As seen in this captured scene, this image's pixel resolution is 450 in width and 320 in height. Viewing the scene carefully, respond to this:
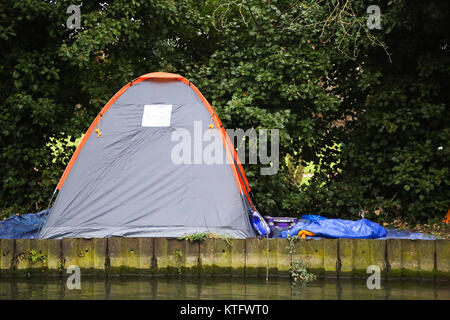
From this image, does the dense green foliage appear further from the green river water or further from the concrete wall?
the green river water

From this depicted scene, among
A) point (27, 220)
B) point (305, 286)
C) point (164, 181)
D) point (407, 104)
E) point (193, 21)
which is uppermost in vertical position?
point (193, 21)

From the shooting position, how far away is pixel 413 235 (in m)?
7.04

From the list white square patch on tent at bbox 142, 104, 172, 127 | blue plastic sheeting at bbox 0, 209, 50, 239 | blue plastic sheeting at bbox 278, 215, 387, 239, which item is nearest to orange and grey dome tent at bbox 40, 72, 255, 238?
white square patch on tent at bbox 142, 104, 172, 127

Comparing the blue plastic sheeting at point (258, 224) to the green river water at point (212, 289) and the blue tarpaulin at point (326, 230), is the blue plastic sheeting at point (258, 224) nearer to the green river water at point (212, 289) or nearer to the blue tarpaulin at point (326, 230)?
the blue tarpaulin at point (326, 230)

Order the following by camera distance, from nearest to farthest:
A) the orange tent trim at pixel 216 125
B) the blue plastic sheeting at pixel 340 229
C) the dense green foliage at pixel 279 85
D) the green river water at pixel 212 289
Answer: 1. the green river water at pixel 212 289
2. the blue plastic sheeting at pixel 340 229
3. the orange tent trim at pixel 216 125
4. the dense green foliage at pixel 279 85

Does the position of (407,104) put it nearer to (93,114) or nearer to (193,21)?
(193,21)

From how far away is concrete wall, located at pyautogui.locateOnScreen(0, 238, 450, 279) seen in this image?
6414mm

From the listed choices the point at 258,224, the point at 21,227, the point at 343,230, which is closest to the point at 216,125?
the point at 258,224

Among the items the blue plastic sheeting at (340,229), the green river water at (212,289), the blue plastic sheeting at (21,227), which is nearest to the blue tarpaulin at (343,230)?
the blue plastic sheeting at (340,229)

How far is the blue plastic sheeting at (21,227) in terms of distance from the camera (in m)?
7.07

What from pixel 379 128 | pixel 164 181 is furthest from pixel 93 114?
pixel 379 128

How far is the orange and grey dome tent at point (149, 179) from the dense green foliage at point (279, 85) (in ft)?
3.23

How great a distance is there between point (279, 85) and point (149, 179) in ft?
8.35

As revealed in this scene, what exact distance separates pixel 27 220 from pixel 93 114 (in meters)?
1.92
